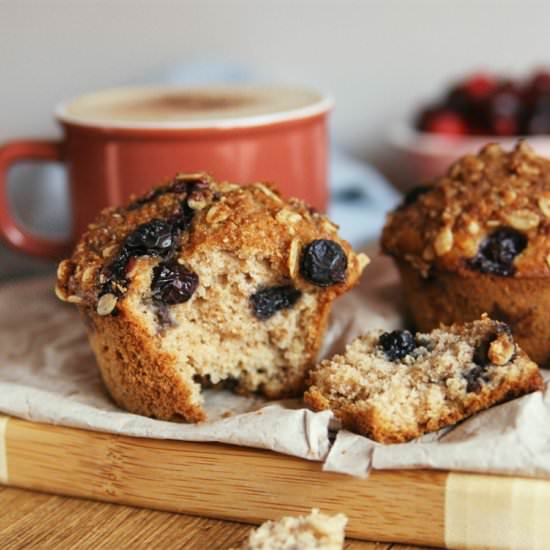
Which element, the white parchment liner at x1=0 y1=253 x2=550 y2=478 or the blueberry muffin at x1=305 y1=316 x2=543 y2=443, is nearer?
the white parchment liner at x1=0 y1=253 x2=550 y2=478

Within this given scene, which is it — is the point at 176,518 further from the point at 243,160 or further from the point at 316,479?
the point at 243,160

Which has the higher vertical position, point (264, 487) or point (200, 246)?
point (200, 246)

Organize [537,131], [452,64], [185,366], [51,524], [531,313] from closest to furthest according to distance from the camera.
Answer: [51,524]
[185,366]
[531,313]
[537,131]
[452,64]

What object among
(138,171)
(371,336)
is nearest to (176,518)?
(371,336)

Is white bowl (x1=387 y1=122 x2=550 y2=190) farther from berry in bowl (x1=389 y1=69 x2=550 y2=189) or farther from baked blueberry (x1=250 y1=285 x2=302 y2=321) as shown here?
baked blueberry (x1=250 y1=285 x2=302 y2=321)

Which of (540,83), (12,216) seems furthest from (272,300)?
(540,83)

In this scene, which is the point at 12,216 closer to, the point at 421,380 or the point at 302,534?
the point at 421,380

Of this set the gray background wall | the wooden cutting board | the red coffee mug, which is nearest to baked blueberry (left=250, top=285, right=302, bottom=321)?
the wooden cutting board
